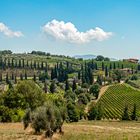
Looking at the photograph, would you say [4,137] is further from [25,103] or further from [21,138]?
[25,103]

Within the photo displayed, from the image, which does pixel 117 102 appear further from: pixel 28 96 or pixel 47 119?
pixel 47 119

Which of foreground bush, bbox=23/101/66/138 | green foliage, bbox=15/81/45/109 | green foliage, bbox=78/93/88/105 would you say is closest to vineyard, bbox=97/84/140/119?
green foliage, bbox=78/93/88/105

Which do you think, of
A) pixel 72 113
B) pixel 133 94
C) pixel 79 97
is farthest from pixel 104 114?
pixel 133 94

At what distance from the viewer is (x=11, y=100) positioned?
87812 millimetres

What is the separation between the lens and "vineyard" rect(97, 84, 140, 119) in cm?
13741

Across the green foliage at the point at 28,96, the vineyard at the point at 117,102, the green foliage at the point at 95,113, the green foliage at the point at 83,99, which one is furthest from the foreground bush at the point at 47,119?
the green foliage at the point at 83,99

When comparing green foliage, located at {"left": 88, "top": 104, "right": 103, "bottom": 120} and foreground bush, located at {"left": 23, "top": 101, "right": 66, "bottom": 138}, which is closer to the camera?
foreground bush, located at {"left": 23, "top": 101, "right": 66, "bottom": 138}

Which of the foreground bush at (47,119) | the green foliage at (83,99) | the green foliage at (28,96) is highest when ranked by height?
the foreground bush at (47,119)

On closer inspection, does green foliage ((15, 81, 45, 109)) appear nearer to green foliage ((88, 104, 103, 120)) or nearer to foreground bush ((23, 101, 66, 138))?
green foliage ((88, 104, 103, 120))

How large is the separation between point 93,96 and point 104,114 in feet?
203

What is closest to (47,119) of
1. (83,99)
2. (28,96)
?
(28,96)

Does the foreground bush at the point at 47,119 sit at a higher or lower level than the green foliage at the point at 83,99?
higher

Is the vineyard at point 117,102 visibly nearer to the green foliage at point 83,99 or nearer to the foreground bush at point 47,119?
the green foliage at point 83,99

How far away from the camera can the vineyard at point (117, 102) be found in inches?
5410
